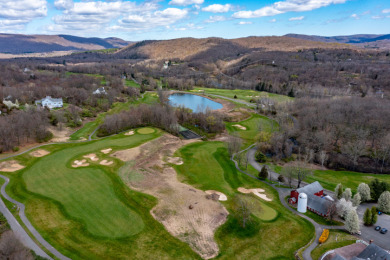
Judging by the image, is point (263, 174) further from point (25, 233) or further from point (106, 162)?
point (25, 233)

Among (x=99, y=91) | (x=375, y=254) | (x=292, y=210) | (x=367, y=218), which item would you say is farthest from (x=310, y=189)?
(x=99, y=91)

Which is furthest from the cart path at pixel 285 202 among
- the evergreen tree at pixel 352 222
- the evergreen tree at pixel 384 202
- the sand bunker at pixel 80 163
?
the sand bunker at pixel 80 163

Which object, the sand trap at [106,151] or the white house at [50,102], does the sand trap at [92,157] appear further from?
the white house at [50,102]

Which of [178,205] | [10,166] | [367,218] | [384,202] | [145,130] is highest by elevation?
[10,166]

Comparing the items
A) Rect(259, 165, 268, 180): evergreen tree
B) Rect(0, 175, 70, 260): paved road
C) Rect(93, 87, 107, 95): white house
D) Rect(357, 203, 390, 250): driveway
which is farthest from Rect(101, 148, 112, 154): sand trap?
Rect(93, 87, 107, 95): white house

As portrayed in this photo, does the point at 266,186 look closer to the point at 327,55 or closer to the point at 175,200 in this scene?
the point at 175,200

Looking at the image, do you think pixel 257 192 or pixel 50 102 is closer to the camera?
pixel 257 192

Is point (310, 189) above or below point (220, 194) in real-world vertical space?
above

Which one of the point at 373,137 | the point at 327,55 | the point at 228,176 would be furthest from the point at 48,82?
the point at 327,55
